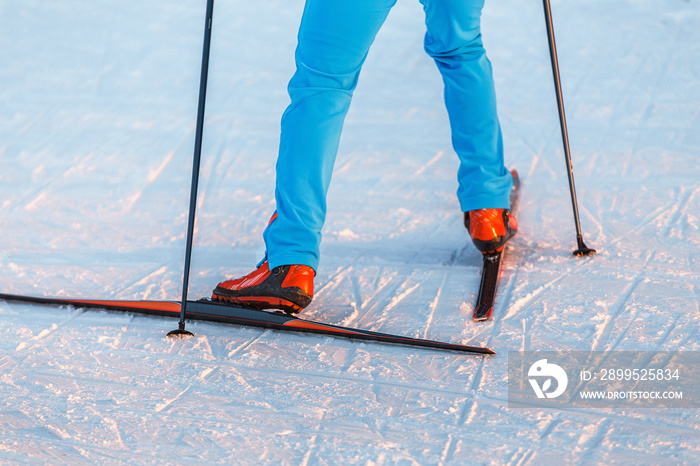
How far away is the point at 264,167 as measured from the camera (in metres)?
3.11

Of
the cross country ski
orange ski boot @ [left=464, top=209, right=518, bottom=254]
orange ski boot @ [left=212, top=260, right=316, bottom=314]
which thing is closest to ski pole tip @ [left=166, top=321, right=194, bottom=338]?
orange ski boot @ [left=212, top=260, right=316, bottom=314]

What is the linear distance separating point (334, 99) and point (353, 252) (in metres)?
0.70

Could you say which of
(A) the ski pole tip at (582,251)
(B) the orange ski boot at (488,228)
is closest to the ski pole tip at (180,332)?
(B) the orange ski boot at (488,228)

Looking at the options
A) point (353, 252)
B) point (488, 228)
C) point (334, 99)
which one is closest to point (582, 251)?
point (488, 228)

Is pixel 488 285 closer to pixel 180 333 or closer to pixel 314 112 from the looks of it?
pixel 314 112

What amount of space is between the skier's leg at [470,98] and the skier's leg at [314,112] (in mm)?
272

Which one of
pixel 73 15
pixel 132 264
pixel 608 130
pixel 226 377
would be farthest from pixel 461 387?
pixel 73 15

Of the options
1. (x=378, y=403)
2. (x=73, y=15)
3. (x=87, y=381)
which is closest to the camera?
(x=378, y=403)

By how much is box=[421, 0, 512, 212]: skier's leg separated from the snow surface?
260 millimetres

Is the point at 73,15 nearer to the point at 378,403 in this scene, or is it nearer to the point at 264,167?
the point at 264,167

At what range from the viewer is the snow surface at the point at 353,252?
1.38 meters

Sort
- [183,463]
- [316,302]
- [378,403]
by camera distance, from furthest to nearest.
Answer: [316,302]
[378,403]
[183,463]

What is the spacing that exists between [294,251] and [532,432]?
2.49 feet

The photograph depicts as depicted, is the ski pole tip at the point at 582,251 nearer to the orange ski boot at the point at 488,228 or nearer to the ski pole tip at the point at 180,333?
the orange ski boot at the point at 488,228
